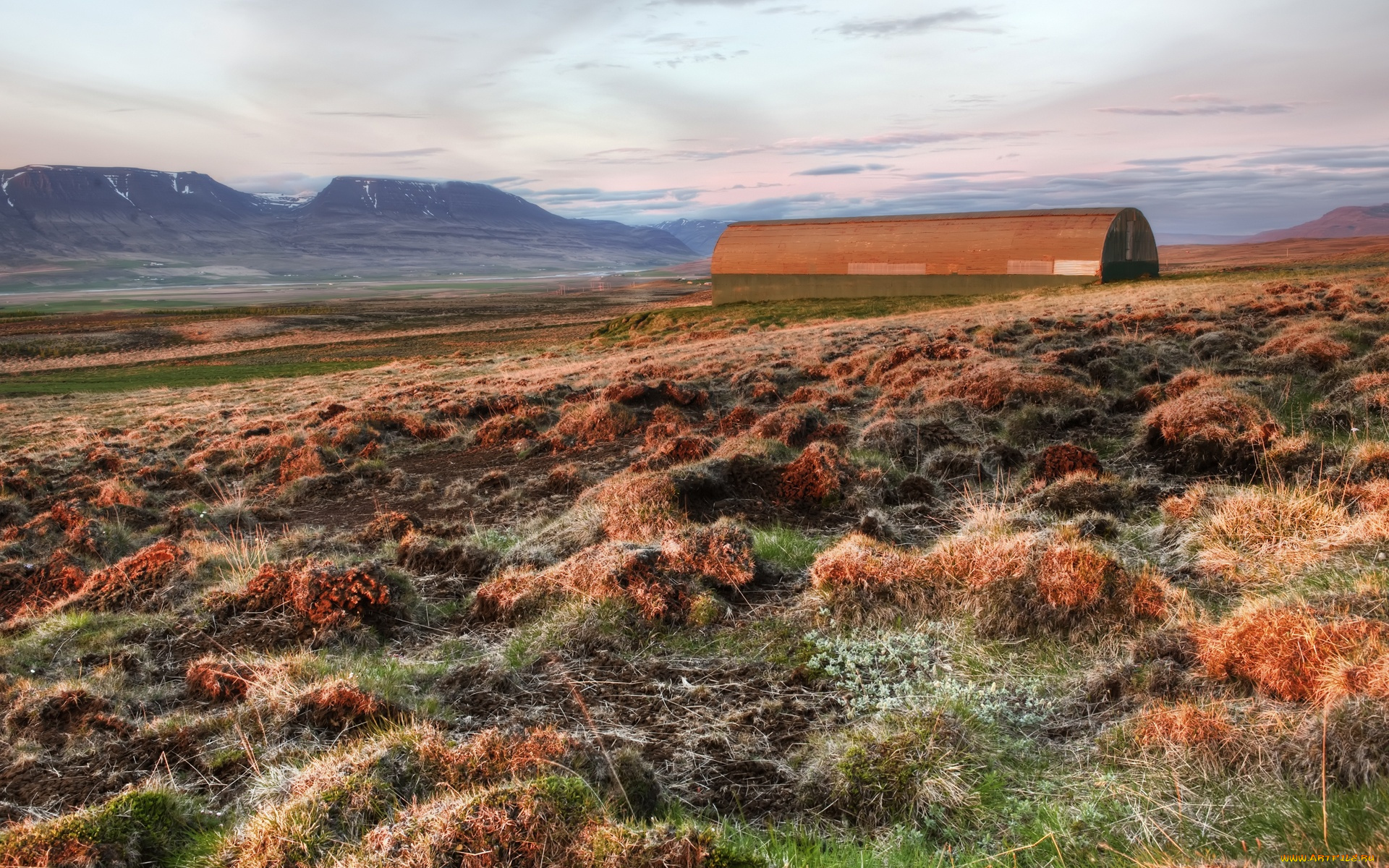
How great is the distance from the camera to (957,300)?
3788 cm

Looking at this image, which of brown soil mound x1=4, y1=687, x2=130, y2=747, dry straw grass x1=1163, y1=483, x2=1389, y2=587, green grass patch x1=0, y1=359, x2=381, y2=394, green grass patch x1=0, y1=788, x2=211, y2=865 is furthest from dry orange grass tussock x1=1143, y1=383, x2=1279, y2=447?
green grass patch x1=0, y1=359, x2=381, y2=394

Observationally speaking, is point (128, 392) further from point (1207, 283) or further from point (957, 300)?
point (1207, 283)

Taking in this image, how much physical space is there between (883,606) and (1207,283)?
1243 inches

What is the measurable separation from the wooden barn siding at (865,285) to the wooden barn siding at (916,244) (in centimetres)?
37

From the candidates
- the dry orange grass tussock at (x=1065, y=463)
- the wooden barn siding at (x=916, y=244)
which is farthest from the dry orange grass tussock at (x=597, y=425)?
the wooden barn siding at (x=916, y=244)

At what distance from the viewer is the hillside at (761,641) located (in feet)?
11.7

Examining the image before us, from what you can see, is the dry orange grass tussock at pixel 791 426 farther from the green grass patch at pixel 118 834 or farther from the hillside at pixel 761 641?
the green grass patch at pixel 118 834

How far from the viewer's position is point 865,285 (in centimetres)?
4594

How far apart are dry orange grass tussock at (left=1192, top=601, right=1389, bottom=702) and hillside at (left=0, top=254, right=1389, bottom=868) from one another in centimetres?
2

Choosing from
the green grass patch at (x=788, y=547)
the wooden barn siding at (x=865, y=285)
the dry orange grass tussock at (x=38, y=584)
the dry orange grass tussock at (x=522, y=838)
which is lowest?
the dry orange grass tussock at (x=38, y=584)

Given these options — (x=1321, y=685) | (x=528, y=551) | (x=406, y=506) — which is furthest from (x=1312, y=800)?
(x=406, y=506)

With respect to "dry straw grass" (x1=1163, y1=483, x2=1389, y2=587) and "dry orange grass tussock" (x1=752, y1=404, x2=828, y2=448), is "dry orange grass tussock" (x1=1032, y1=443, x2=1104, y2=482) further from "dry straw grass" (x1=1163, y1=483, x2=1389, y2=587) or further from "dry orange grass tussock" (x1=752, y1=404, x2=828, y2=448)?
"dry orange grass tussock" (x1=752, y1=404, x2=828, y2=448)

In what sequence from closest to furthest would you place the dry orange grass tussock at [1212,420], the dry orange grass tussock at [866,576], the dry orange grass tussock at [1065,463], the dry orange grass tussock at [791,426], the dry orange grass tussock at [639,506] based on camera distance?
the dry orange grass tussock at [866,576] → the dry orange grass tussock at [639,506] → the dry orange grass tussock at [1212,420] → the dry orange grass tussock at [1065,463] → the dry orange grass tussock at [791,426]

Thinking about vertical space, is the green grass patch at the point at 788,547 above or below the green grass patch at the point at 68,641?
above
